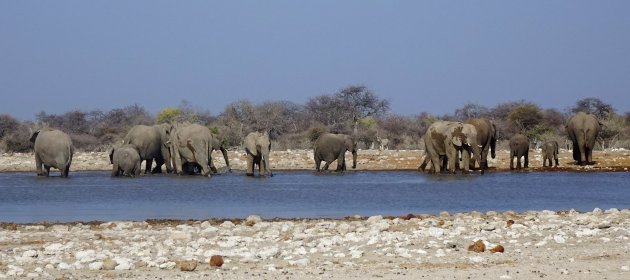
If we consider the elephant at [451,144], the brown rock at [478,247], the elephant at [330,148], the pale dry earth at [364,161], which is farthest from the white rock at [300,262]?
the pale dry earth at [364,161]

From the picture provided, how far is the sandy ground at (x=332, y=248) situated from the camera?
486 inches

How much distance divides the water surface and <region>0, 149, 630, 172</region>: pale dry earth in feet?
20.7

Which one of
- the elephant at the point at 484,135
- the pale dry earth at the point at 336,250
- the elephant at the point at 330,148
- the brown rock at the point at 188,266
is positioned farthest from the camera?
the elephant at the point at 330,148

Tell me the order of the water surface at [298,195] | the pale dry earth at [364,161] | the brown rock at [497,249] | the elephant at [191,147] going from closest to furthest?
the brown rock at [497,249], the water surface at [298,195], the elephant at [191,147], the pale dry earth at [364,161]

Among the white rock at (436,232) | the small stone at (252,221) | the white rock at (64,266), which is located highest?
the white rock at (436,232)

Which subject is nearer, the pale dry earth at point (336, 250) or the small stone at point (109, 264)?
the pale dry earth at point (336, 250)

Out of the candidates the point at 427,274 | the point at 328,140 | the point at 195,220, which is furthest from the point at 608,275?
the point at 328,140

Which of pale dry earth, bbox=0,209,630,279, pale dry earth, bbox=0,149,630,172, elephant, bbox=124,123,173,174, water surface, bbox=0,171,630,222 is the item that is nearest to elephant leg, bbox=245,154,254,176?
water surface, bbox=0,171,630,222

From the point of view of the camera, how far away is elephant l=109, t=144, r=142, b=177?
39.9m

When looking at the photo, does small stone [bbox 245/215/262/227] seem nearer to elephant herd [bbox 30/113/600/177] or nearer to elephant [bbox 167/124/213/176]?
elephant herd [bbox 30/113/600/177]

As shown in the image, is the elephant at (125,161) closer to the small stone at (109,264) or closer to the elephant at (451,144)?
the elephant at (451,144)

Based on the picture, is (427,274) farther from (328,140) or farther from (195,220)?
(328,140)

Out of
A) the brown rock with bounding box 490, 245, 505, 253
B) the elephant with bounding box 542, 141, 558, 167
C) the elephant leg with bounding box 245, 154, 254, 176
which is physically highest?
the elephant with bounding box 542, 141, 558, 167

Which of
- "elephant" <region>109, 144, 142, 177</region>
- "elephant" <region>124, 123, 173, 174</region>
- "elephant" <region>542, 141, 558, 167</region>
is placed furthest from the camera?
"elephant" <region>542, 141, 558, 167</region>
